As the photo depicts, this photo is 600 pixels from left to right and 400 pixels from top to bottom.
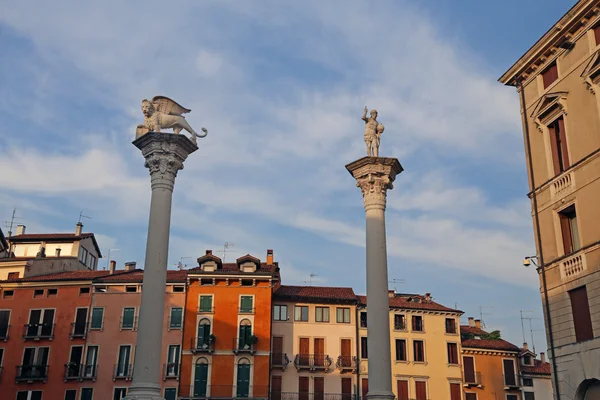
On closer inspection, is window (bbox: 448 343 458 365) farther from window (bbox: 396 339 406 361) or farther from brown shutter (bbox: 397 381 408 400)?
brown shutter (bbox: 397 381 408 400)

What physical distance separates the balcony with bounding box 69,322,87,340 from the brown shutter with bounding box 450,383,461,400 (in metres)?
32.8

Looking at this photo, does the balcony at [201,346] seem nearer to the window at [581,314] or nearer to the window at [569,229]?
the window at [569,229]

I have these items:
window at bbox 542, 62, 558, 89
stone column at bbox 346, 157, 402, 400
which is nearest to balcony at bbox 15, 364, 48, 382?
stone column at bbox 346, 157, 402, 400

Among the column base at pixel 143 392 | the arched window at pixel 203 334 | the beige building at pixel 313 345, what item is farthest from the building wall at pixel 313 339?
the column base at pixel 143 392

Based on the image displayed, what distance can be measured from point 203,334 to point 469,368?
25015 mm

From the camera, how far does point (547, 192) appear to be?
99.7 feet

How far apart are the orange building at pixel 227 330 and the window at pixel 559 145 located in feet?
112

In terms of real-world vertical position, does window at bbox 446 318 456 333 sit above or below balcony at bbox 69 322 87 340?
above

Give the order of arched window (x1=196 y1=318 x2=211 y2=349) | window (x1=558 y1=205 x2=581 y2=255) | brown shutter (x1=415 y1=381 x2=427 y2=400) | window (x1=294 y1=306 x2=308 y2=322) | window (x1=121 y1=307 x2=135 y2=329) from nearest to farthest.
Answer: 1. window (x1=558 y1=205 x2=581 y2=255)
2. arched window (x1=196 y1=318 x2=211 y2=349)
3. window (x1=121 y1=307 x2=135 y2=329)
4. brown shutter (x1=415 y1=381 x2=427 y2=400)
5. window (x1=294 y1=306 x2=308 y2=322)

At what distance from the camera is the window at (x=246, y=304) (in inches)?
2370

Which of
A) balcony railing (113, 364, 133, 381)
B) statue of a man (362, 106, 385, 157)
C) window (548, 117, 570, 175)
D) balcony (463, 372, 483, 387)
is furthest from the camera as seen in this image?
balcony (463, 372, 483, 387)

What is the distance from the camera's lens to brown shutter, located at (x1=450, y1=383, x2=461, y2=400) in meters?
62.5

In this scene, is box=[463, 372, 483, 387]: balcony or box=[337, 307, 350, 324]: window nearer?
box=[337, 307, 350, 324]: window

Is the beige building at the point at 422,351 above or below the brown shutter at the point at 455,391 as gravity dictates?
above
